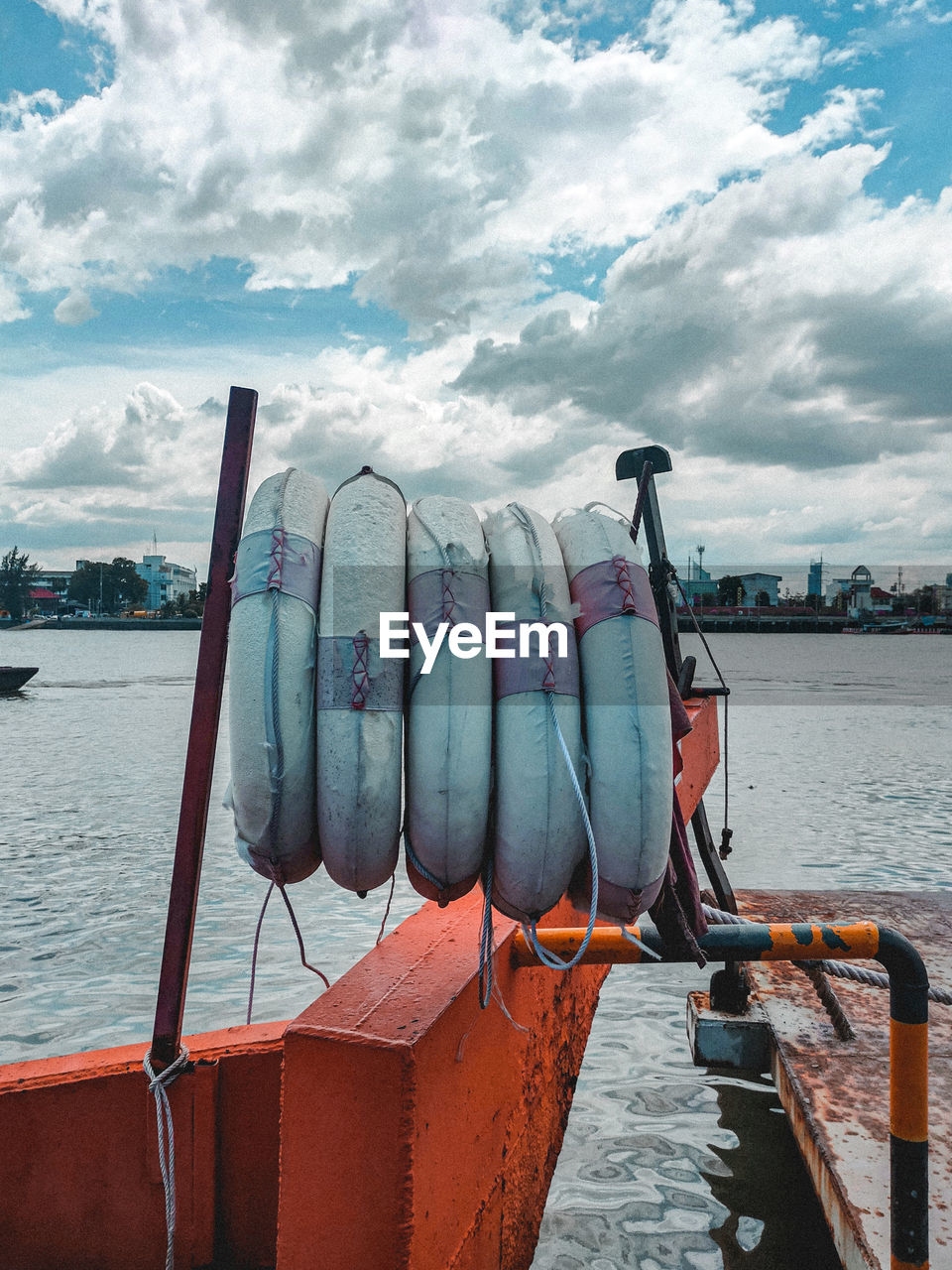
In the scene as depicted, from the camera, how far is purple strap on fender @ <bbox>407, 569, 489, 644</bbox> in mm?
1978

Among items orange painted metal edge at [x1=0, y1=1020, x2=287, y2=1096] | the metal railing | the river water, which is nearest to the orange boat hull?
orange painted metal edge at [x1=0, y1=1020, x2=287, y2=1096]

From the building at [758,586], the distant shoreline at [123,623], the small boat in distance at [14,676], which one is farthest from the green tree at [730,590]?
the small boat in distance at [14,676]

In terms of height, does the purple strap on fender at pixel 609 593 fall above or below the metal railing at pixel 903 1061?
Answer: above

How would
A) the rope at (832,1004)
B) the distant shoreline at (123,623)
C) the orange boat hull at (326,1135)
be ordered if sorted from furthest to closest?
the distant shoreline at (123,623) < the rope at (832,1004) < the orange boat hull at (326,1135)

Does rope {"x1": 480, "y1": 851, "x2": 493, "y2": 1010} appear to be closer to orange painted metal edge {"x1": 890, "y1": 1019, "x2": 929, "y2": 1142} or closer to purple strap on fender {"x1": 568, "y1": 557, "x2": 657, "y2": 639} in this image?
purple strap on fender {"x1": 568, "y1": 557, "x2": 657, "y2": 639}

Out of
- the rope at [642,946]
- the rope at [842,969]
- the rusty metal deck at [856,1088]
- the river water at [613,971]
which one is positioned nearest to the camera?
the rope at [642,946]

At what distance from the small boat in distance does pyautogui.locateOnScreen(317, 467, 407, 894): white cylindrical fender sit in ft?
103

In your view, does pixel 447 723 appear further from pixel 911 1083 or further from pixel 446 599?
pixel 911 1083

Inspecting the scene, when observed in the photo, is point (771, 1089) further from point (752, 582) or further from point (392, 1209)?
point (752, 582)

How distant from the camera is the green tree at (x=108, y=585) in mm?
143875

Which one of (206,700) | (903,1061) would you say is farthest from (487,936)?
(903,1061)

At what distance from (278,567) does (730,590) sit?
149552mm

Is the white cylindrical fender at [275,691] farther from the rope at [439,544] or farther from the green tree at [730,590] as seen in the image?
the green tree at [730,590]

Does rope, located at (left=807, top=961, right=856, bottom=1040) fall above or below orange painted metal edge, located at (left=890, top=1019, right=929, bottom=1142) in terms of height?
below
